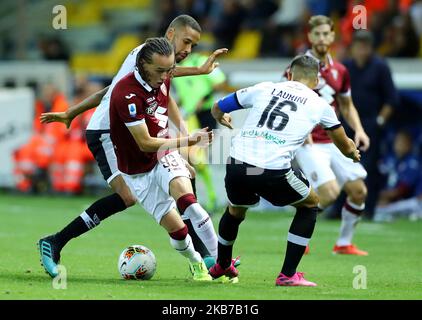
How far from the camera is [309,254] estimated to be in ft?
37.1

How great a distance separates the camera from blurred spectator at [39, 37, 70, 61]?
22.5 meters

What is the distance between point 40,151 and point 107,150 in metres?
10.2

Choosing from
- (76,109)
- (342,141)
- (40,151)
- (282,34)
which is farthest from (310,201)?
(282,34)

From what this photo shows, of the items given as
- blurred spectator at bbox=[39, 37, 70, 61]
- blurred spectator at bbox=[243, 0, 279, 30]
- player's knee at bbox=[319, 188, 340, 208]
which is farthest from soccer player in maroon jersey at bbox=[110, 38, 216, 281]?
blurred spectator at bbox=[39, 37, 70, 61]

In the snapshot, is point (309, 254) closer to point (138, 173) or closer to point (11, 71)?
point (138, 173)

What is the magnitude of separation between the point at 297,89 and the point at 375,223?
7184 mm

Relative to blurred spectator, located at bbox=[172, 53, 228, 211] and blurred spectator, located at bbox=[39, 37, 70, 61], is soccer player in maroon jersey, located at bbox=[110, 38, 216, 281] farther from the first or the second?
blurred spectator, located at bbox=[39, 37, 70, 61]

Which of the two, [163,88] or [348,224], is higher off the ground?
[163,88]

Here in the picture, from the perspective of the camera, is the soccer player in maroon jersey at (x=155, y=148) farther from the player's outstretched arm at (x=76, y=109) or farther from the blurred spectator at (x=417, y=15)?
the blurred spectator at (x=417, y=15)

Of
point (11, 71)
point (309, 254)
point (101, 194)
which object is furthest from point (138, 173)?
point (11, 71)

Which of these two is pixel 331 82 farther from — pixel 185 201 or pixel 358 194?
pixel 185 201

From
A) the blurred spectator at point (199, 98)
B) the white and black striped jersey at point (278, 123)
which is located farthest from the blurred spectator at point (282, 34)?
the white and black striped jersey at point (278, 123)

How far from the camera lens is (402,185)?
16.3 metres

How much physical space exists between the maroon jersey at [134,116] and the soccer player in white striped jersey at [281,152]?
0.63m
